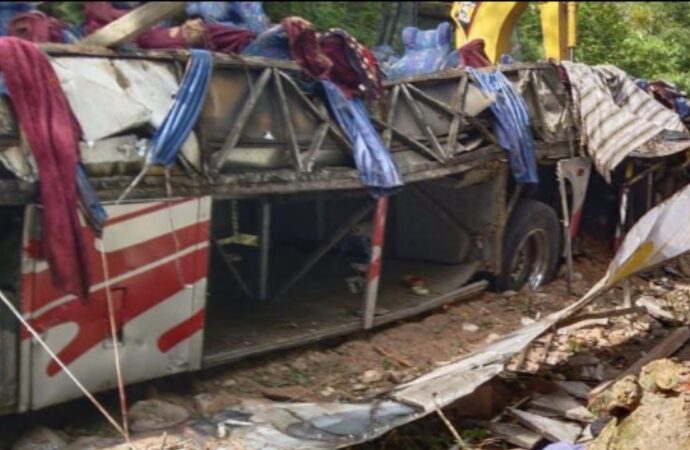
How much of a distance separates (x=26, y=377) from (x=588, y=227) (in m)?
4.05

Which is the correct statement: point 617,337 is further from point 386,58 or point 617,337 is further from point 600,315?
point 386,58

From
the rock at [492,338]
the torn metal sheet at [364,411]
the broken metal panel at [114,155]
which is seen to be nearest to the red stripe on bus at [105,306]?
the broken metal panel at [114,155]

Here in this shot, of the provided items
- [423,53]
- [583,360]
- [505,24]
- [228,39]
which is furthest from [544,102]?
[228,39]

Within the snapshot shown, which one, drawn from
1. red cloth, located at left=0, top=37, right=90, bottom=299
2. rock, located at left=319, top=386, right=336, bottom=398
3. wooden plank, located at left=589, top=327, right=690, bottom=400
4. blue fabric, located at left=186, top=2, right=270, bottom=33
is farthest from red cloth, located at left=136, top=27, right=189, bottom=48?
blue fabric, located at left=186, top=2, right=270, bottom=33

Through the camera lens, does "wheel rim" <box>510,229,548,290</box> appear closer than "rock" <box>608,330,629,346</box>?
No

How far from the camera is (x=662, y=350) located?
6289 millimetres

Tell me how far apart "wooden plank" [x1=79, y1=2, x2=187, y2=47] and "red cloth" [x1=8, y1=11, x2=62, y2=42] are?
3.37 ft

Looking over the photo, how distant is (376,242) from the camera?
736cm

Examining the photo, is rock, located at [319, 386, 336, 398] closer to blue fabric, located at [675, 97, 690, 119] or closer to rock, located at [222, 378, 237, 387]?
rock, located at [222, 378, 237, 387]

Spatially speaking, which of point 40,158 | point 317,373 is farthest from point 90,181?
point 317,373

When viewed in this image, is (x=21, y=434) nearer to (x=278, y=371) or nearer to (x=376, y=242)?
(x=278, y=371)

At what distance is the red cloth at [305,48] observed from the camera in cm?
675

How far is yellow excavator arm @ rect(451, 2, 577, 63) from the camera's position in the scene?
21.1 feet

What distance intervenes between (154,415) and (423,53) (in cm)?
402
